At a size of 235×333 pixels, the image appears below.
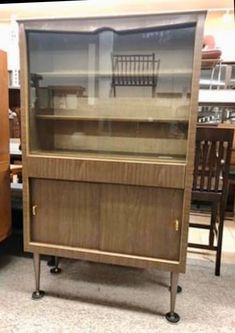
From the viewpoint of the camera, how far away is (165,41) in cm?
170

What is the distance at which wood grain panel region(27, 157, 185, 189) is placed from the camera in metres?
1.63

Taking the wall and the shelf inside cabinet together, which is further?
the wall

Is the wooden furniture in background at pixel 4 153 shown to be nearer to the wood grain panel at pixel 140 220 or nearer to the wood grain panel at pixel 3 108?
the wood grain panel at pixel 3 108

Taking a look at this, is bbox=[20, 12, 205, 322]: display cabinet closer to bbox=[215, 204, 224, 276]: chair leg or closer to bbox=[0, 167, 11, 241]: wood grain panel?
bbox=[0, 167, 11, 241]: wood grain panel

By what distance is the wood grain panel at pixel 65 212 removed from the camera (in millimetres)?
1794

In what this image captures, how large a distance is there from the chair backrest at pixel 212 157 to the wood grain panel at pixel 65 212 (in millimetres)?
853

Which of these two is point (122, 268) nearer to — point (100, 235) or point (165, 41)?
point (100, 235)

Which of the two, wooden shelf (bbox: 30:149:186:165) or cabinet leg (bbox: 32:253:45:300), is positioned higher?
wooden shelf (bbox: 30:149:186:165)

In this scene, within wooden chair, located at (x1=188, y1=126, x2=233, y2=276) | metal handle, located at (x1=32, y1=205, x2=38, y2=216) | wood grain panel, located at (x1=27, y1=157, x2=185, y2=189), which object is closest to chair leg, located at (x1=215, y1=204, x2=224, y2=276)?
wooden chair, located at (x1=188, y1=126, x2=233, y2=276)

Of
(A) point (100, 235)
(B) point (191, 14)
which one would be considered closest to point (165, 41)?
(B) point (191, 14)

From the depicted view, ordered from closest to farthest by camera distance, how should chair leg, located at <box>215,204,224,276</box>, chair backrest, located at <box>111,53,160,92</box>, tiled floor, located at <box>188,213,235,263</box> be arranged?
1. chair backrest, located at <box>111,53,160,92</box>
2. chair leg, located at <box>215,204,224,276</box>
3. tiled floor, located at <box>188,213,235,263</box>

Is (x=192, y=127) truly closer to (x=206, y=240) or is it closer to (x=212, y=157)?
(x=212, y=157)

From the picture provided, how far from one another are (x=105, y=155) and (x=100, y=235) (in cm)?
50

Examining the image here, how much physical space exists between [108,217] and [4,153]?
0.90m
